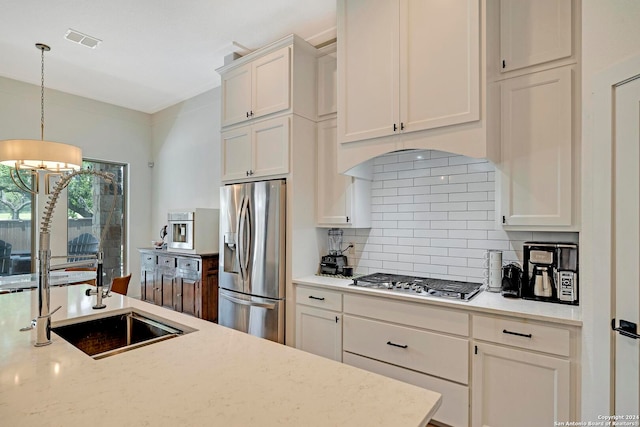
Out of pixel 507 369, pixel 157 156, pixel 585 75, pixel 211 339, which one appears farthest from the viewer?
pixel 157 156

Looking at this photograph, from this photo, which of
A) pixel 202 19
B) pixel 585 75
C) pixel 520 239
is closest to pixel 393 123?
pixel 585 75

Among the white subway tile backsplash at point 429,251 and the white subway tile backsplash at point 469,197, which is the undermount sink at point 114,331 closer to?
the white subway tile backsplash at point 429,251

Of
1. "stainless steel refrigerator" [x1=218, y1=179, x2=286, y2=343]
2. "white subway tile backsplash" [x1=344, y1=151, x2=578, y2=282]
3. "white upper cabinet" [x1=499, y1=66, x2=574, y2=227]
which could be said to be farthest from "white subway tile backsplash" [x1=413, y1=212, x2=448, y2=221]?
"stainless steel refrigerator" [x1=218, y1=179, x2=286, y2=343]

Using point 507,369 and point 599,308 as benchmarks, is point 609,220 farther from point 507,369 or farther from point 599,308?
point 507,369

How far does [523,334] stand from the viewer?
183cm

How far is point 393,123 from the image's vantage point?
7.67ft

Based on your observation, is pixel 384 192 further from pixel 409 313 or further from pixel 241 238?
pixel 241 238

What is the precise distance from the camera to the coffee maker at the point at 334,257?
3.06 m

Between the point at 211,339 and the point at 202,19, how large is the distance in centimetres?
277

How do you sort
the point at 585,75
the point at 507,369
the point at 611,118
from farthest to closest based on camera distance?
the point at 507,369
the point at 585,75
the point at 611,118

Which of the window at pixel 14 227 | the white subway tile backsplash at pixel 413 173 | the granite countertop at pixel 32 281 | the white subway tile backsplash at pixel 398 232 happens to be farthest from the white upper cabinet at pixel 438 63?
the window at pixel 14 227

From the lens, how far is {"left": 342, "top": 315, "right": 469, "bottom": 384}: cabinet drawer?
2039mm

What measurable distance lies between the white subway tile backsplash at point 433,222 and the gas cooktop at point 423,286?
131mm

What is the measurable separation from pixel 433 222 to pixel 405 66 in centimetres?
A: 122
